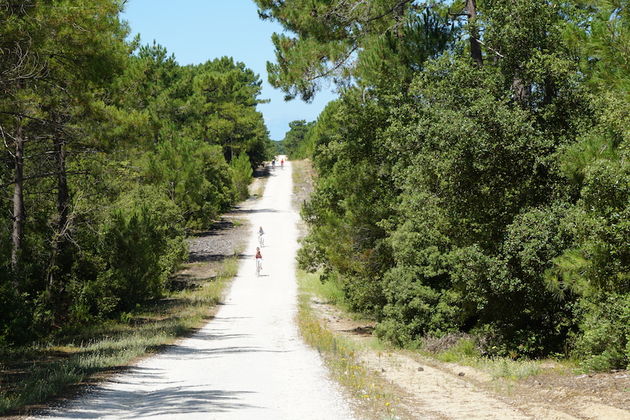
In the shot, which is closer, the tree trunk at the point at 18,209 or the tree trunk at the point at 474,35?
the tree trunk at the point at 474,35

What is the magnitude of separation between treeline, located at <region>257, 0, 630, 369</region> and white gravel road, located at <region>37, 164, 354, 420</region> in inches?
141

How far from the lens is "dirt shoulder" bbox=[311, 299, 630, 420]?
8.60 metres

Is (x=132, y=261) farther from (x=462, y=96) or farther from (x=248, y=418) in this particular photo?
(x=248, y=418)

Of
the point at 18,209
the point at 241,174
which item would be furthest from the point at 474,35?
the point at 241,174

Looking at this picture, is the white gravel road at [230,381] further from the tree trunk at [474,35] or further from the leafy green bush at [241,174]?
the leafy green bush at [241,174]

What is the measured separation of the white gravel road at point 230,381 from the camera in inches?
334

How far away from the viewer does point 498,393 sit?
10.4 metres

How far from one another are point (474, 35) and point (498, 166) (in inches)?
143

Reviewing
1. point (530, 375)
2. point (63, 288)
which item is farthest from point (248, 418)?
point (63, 288)

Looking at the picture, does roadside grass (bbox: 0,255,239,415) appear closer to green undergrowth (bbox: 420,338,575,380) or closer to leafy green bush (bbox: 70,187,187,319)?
leafy green bush (bbox: 70,187,187,319)

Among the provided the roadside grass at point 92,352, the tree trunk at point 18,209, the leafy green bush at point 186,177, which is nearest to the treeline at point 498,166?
the roadside grass at point 92,352

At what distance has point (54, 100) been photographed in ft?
52.6

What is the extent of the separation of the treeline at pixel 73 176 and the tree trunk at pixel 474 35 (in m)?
8.28

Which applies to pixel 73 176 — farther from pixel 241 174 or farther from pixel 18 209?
pixel 241 174
